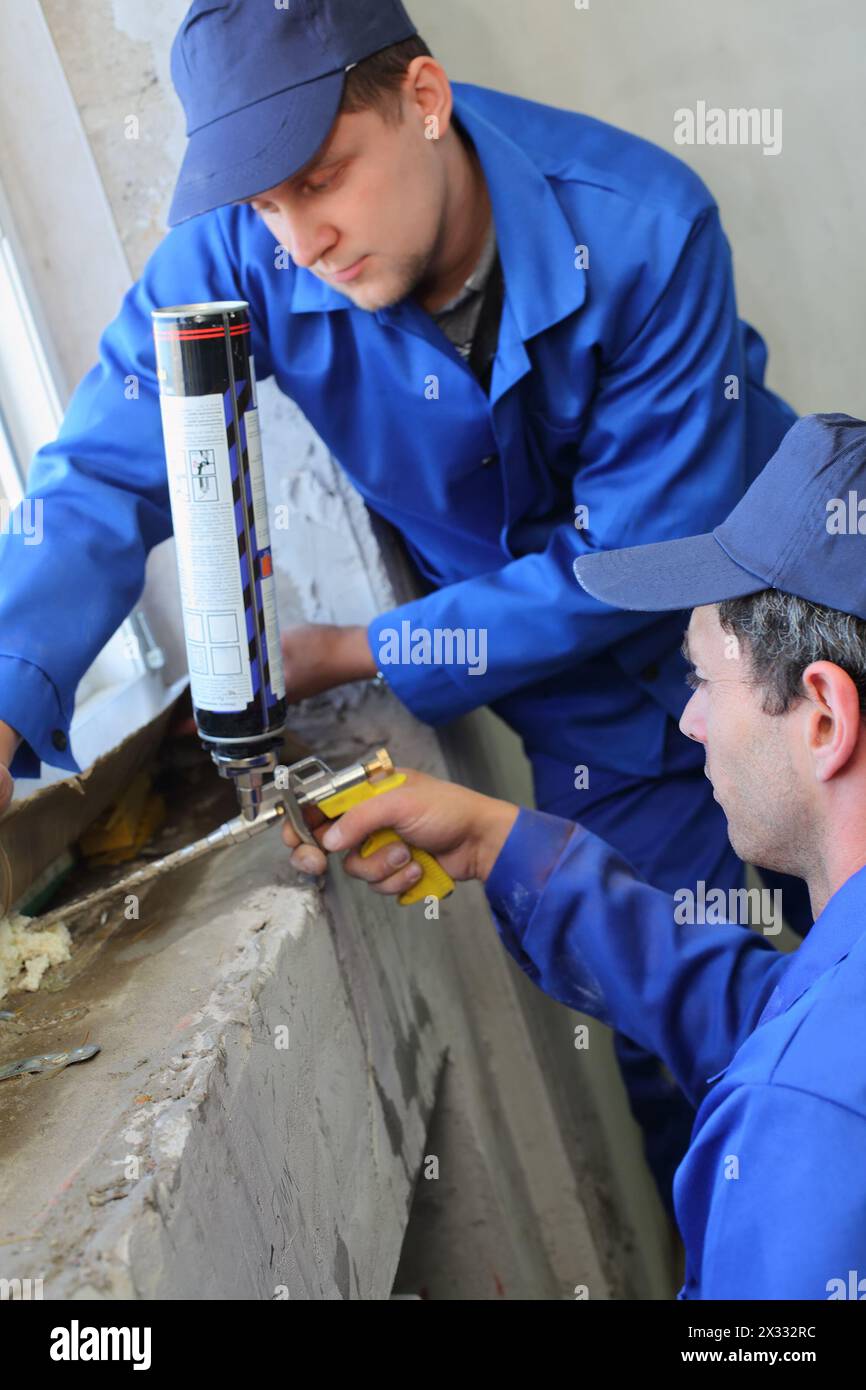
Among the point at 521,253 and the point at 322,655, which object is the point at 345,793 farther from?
the point at 521,253

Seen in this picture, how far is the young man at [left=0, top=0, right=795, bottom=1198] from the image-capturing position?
125 cm

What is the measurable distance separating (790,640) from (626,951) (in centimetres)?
41

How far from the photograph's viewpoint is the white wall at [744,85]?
199cm

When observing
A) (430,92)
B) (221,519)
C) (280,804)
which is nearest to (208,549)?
(221,519)

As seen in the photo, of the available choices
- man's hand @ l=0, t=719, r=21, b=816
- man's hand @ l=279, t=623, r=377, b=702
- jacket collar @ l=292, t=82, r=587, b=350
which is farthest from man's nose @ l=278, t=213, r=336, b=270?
man's hand @ l=0, t=719, r=21, b=816

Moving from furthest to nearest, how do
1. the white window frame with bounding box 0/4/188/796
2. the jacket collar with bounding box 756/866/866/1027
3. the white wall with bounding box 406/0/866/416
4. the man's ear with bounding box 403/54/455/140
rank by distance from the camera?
1. the white wall with bounding box 406/0/866/416
2. the white window frame with bounding box 0/4/188/796
3. the man's ear with bounding box 403/54/455/140
4. the jacket collar with bounding box 756/866/866/1027

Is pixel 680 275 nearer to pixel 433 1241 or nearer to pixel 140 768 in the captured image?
pixel 140 768

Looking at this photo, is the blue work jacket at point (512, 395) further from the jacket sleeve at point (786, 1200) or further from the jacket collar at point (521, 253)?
the jacket sleeve at point (786, 1200)

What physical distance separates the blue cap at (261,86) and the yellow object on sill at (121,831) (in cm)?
64

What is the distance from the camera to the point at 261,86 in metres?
1.23

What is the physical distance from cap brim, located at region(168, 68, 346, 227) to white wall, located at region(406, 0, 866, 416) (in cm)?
82

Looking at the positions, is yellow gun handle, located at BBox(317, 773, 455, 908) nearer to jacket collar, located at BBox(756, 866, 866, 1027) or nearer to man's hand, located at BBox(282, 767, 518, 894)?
man's hand, located at BBox(282, 767, 518, 894)

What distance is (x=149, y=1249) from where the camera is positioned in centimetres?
76

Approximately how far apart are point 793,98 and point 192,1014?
180 centimetres
